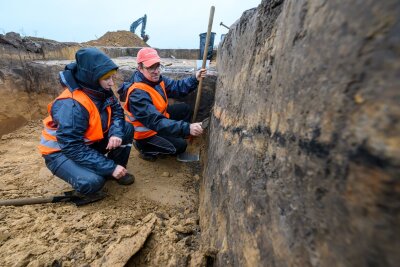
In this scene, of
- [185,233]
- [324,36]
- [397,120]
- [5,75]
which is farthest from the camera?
[5,75]

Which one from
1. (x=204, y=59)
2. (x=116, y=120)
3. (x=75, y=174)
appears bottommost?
(x=75, y=174)

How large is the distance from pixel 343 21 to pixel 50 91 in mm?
4970

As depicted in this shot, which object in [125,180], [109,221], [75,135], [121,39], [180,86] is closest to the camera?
[109,221]

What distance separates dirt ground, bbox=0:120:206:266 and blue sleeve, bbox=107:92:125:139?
0.57 metres

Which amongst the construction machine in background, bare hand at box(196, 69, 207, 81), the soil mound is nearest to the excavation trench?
bare hand at box(196, 69, 207, 81)

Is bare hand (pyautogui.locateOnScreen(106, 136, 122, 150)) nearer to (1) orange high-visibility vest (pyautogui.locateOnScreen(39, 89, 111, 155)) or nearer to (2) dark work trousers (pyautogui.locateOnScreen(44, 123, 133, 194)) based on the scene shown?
(1) orange high-visibility vest (pyautogui.locateOnScreen(39, 89, 111, 155))

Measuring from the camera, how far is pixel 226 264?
1311 mm

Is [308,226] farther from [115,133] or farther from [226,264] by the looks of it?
[115,133]

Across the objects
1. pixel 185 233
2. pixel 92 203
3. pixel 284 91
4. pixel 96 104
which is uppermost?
pixel 284 91

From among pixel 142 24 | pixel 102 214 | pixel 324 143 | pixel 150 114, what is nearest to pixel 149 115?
pixel 150 114

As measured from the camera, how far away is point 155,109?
295 cm

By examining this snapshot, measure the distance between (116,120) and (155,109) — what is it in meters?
0.44

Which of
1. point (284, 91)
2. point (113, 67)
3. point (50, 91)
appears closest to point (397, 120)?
point (284, 91)

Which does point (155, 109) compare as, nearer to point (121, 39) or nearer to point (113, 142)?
point (113, 142)
